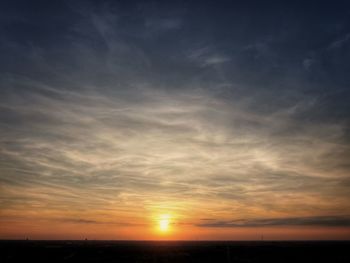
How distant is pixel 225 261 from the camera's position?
71.8 meters

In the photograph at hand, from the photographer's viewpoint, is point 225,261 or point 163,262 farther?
point 225,261

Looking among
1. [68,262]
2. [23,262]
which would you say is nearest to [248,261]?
[68,262]

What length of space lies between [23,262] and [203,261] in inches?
1346

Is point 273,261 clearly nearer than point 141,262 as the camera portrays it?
No

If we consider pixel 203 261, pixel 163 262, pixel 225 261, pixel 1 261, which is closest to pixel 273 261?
pixel 225 261

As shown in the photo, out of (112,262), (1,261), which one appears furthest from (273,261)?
(1,261)

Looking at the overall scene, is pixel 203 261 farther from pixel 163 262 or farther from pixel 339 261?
pixel 339 261

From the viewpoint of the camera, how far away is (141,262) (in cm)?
6656

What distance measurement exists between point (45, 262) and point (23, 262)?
12.7ft

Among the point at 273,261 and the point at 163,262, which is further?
the point at 273,261

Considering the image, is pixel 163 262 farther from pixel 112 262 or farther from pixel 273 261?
pixel 273 261

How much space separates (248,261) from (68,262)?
35273 mm

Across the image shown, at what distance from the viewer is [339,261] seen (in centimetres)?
6762

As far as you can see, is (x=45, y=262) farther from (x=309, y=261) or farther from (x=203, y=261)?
(x=309, y=261)
